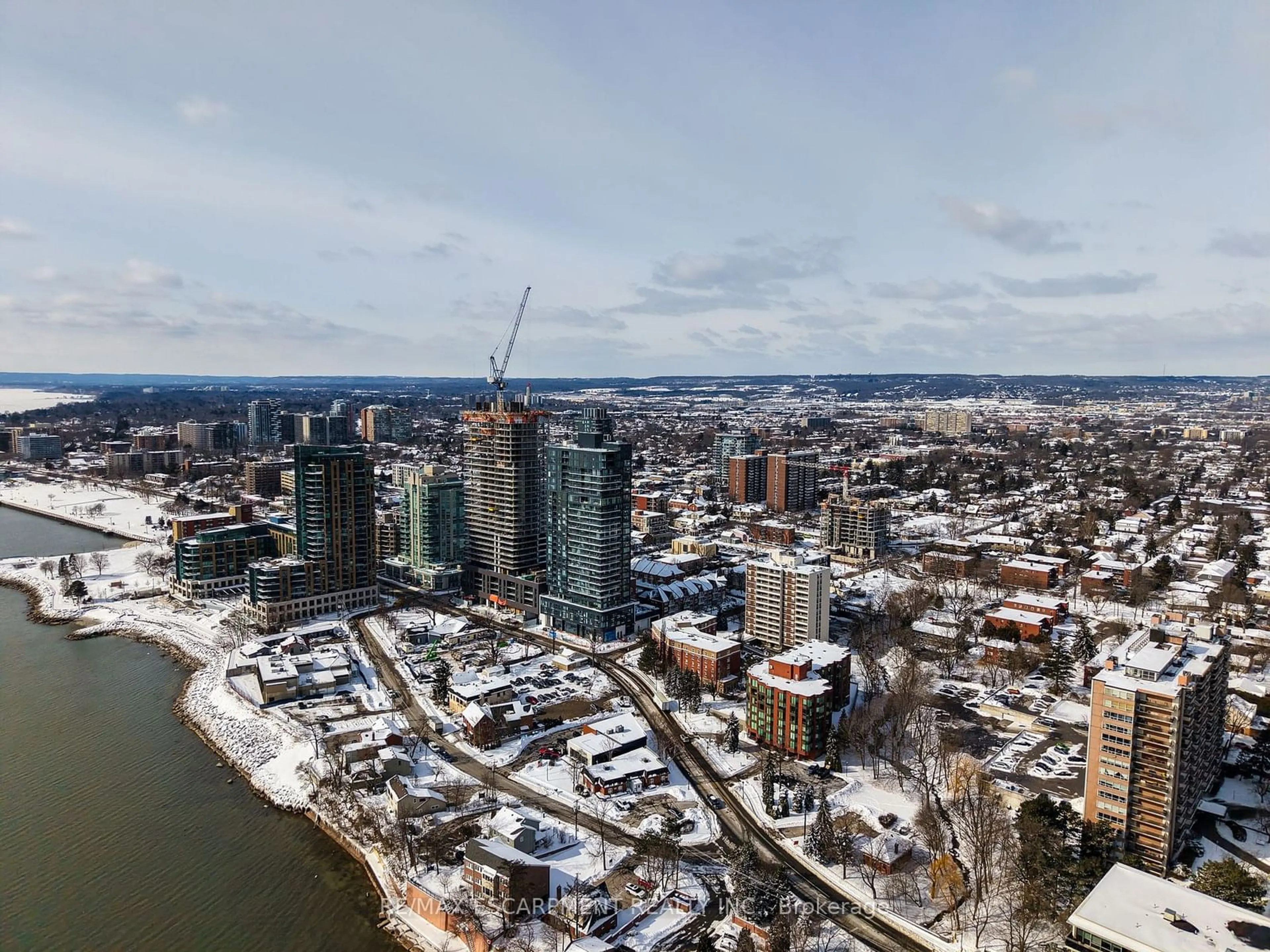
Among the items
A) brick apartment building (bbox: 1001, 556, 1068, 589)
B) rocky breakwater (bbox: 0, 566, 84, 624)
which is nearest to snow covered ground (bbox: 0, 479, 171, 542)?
rocky breakwater (bbox: 0, 566, 84, 624)

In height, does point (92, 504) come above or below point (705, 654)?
above

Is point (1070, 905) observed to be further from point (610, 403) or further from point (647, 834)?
point (610, 403)

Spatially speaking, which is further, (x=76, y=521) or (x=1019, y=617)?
(x=76, y=521)

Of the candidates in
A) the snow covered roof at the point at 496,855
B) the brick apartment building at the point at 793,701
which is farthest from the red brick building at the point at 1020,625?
the snow covered roof at the point at 496,855

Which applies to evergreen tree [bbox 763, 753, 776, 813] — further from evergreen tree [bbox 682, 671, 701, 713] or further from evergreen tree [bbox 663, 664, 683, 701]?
evergreen tree [bbox 663, 664, 683, 701]

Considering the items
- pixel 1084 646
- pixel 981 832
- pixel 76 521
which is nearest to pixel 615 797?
pixel 981 832

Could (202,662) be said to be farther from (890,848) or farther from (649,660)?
(890,848)

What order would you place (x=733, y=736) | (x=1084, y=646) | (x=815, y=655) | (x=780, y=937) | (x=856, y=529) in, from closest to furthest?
(x=780, y=937) < (x=733, y=736) < (x=815, y=655) < (x=1084, y=646) < (x=856, y=529)
